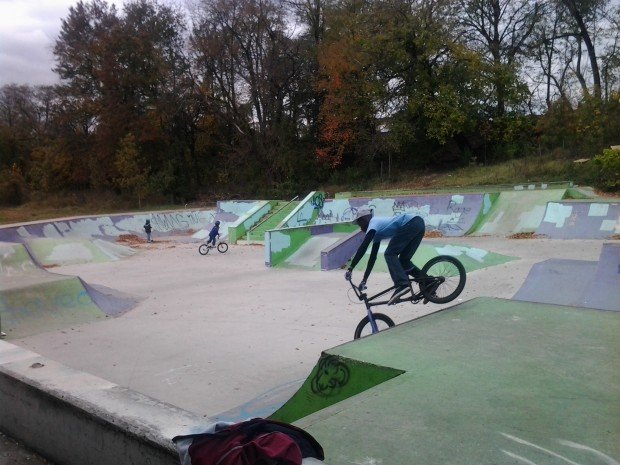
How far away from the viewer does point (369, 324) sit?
617cm

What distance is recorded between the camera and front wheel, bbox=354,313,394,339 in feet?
19.4

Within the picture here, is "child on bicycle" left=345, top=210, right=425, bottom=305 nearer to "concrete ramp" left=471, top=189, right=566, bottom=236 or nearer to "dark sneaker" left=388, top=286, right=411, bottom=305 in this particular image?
"dark sneaker" left=388, top=286, right=411, bottom=305

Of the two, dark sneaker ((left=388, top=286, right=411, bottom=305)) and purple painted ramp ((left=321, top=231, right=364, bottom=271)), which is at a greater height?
dark sneaker ((left=388, top=286, right=411, bottom=305))

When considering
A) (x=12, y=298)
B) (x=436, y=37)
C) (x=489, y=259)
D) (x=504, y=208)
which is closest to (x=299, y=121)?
(x=436, y=37)

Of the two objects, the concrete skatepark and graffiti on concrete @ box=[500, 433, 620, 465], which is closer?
graffiti on concrete @ box=[500, 433, 620, 465]

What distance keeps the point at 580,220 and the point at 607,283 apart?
6805mm

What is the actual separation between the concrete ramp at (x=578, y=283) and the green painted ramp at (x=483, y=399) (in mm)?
2748

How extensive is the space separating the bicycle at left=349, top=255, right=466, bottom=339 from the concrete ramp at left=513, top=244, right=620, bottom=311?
1.81m

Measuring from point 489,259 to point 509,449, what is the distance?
9.31 meters

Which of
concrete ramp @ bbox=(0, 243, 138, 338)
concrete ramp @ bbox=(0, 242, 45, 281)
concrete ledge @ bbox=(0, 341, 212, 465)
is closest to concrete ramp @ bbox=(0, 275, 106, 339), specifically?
concrete ramp @ bbox=(0, 243, 138, 338)

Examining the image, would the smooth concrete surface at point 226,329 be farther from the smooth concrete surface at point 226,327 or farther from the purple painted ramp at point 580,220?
the purple painted ramp at point 580,220

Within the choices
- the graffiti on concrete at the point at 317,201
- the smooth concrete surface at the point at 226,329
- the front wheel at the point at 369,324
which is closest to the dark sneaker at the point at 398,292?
the front wheel at the point at 369,324

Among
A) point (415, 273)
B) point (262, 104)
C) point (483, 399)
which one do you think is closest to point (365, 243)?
point (415, 273)

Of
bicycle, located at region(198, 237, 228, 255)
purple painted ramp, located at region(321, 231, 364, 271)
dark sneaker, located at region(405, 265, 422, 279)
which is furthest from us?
bicycle, located at region(198, 237, 228, 255)
